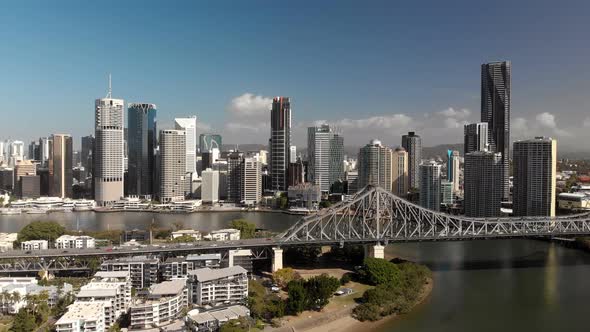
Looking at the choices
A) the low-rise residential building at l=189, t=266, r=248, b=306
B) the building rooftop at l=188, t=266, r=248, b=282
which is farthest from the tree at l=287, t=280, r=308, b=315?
the building rooftop at l=188, t=266, r=248, b=282

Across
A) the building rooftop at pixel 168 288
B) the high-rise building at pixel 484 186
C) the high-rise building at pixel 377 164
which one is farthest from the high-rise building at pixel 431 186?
the building rooftop at pixel 168 288

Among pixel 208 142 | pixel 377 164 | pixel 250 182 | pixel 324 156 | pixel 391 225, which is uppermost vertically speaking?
pixel 208 142

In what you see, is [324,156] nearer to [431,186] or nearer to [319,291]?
[431,186]

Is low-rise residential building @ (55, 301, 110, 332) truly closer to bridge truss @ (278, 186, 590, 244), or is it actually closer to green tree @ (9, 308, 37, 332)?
green tree @ (9, 308, 37, 332)

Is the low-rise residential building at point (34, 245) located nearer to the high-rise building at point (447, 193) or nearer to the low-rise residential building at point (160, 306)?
the low-rise residential building at point (160, 306)

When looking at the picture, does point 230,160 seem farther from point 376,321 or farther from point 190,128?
point 376,321

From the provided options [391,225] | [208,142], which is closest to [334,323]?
[391,225]

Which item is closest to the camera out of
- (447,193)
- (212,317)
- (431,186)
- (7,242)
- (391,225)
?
(212,317)
